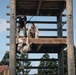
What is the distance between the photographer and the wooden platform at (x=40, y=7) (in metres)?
16.2

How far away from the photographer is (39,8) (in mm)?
17047

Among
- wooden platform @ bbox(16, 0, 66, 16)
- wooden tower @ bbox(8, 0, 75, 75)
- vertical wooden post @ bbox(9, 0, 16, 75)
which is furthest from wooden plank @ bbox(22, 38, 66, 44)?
wooden platform @ bbox(16, 0, 66, 16)

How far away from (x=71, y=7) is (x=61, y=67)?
4.20 metres

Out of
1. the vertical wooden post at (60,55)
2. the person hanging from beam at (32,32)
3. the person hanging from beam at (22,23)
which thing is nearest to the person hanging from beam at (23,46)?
the person hanging from beam at (32,32)

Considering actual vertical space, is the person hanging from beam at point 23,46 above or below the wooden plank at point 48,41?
below

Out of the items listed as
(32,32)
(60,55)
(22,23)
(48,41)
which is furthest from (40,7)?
(60,55)

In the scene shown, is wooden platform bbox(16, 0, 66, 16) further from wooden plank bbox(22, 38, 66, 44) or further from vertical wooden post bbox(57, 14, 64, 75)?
wooden plank bbox(22, 38, 66, 44)

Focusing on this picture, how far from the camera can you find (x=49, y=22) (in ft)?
60.2

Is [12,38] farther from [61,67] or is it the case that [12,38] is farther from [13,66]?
[61,67]

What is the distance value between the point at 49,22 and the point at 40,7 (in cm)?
161

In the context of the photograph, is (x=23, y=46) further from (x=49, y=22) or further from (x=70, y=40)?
(x=49, y=22)

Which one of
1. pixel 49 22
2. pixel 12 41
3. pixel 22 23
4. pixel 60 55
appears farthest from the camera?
pixel 49 22

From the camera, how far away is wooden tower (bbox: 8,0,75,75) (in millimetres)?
14672

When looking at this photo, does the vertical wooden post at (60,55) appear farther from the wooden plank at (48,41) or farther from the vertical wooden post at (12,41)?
the vertical wooden post at (12,41)
